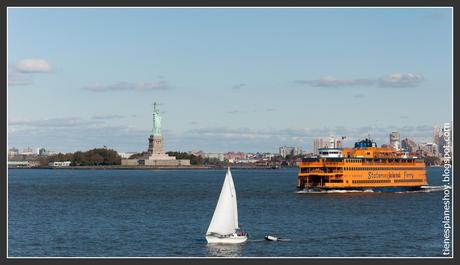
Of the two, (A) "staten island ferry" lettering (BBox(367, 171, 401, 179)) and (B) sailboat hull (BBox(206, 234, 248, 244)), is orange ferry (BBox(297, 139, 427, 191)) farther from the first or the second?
(B) sailboat hull (BBox(206, 234, 248, 244))

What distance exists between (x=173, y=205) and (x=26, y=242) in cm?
3369

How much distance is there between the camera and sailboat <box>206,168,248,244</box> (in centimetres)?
6031

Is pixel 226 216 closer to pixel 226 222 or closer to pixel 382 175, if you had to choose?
pixel 226 222

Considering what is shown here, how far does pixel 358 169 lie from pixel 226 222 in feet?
187

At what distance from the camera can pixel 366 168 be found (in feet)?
381

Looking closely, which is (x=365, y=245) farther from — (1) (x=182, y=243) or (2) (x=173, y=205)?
(2) (x=173, y=205)

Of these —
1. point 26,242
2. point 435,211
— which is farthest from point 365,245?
point 435,211

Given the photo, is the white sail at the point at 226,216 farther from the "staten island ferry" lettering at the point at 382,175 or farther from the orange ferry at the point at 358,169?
the "staten island ferry" lettering at the point at 382,175

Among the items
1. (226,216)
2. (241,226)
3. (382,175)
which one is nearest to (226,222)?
(226,216)

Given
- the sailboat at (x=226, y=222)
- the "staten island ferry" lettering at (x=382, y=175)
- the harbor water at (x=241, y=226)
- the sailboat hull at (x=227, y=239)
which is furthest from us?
the "staten island ferry" lettering at (x=382, y=175)

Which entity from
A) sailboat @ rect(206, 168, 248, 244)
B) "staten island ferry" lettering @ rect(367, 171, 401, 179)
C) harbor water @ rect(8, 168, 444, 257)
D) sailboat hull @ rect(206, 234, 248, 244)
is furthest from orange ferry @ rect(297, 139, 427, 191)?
sailboat hull @ rect(206, 234, 248, 244)

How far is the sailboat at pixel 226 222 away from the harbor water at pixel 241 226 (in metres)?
0.73

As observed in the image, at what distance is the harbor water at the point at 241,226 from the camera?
5844 cm

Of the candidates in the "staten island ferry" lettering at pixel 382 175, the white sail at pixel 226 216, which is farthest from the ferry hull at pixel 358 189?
the white sail at pixel 226 216
